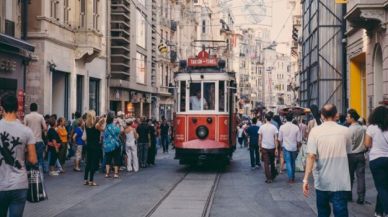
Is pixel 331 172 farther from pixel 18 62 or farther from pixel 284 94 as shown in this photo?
pixel 284 94

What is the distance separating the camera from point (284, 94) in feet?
419

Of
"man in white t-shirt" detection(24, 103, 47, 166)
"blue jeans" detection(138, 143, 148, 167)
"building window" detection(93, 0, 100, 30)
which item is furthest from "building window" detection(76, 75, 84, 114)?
"man in white t-shirt" detection(24, 103, 47, 166)

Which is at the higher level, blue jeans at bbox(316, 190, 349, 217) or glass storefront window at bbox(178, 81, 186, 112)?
glass storefront window at bbox(178, 81, 186, 112)

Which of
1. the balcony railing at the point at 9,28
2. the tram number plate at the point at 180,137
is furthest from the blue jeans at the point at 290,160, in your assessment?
the balcony railing at the point at 9,28

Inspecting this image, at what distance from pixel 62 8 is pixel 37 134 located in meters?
13.4

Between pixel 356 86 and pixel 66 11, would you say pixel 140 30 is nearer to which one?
pixel 66 11

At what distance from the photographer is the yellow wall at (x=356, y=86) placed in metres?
24.8

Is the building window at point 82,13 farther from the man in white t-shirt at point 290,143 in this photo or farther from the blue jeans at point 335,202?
the blue jeans at point 335,202

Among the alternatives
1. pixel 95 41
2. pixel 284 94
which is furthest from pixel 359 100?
pixel 284 94

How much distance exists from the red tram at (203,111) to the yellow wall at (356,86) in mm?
8758

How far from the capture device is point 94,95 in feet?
107

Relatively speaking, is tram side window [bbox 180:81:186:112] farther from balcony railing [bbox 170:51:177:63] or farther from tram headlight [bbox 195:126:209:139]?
balcony railing [bbox 170:51:177:63]

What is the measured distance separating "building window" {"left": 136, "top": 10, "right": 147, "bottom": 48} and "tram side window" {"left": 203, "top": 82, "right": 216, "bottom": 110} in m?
25.1

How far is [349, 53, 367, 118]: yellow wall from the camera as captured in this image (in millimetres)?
24781
